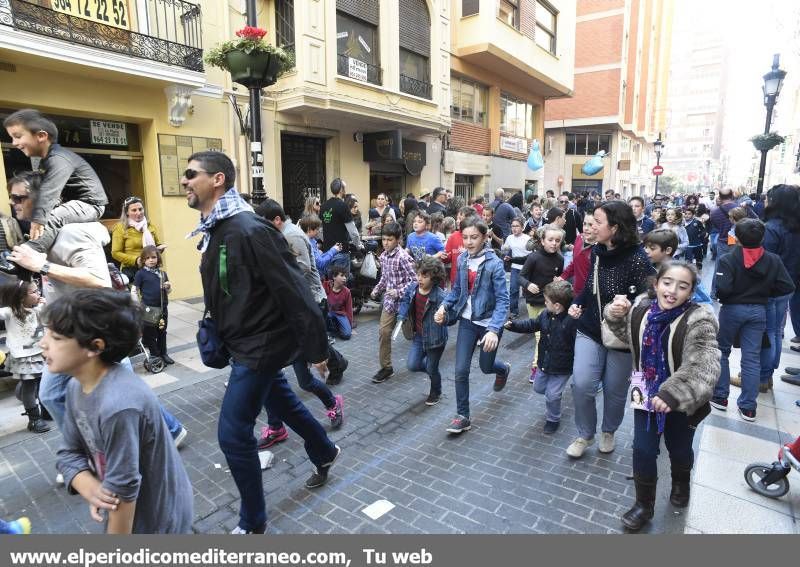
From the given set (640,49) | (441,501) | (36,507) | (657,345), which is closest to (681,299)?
(657,345)

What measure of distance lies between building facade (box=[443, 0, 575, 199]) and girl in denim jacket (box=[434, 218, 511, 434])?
473 inches

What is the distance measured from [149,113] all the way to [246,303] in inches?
304

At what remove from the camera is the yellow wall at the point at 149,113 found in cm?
721

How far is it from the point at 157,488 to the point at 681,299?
2.84 meters

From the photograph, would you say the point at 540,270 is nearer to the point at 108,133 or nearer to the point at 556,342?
the point at 556,342

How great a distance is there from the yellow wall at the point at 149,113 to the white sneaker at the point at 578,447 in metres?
8.04

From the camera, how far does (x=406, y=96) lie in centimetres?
1248

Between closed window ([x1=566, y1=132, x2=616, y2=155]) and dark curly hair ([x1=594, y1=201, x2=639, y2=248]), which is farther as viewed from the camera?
closed window ([x1=566, y1=132, x2=616, y2=155])

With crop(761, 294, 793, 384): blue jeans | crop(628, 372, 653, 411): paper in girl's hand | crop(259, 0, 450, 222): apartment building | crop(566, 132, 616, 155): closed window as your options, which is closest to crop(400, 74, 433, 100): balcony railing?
crop(259, 0, 450, 222): apartment building

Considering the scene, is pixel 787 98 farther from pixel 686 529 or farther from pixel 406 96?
pixel 686 529

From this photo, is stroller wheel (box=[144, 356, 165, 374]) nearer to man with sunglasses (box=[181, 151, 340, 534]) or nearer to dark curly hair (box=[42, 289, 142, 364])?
man with sunglasses (box=[181, 151, 340, 534])

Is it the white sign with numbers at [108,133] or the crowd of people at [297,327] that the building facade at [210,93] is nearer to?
the white sign with numbers at [108,133]

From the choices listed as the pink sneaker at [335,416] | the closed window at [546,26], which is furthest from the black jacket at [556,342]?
the closed window at [546,26]

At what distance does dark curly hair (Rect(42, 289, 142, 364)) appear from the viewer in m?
1.75
